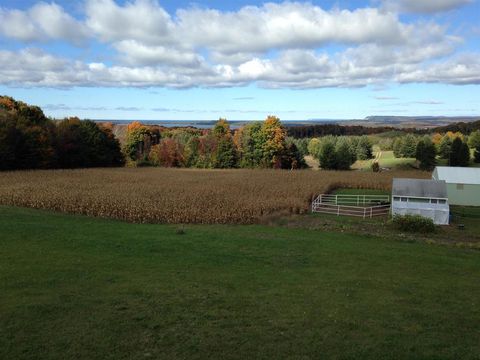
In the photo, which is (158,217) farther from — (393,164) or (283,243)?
(393,164)

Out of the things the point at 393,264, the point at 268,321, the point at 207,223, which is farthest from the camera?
the point at 207,223

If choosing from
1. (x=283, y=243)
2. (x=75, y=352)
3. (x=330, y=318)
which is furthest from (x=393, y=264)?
(x=75, y=352)

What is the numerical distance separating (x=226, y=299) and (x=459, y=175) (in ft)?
108

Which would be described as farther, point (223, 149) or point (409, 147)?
point (409, 147)

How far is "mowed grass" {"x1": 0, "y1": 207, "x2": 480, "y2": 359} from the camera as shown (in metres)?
7.06

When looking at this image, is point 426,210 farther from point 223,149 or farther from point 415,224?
point 223,149

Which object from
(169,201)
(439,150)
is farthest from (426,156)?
(169,201)

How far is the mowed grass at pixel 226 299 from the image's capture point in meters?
7.06

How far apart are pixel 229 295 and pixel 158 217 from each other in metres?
14.6

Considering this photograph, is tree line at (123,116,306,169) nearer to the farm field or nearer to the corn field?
the farm field

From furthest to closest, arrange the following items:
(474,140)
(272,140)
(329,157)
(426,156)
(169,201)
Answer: (474,140) < (426,156) < (329,157) < (272,140) < (169,201)

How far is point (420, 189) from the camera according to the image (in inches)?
1095

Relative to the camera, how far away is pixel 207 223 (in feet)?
76.4

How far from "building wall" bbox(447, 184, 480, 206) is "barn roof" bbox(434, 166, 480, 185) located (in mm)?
374
